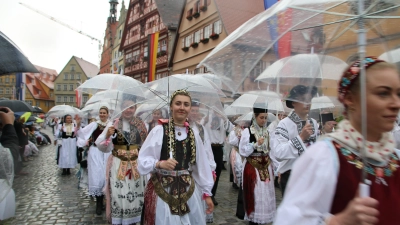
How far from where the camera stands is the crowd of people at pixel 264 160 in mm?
1666

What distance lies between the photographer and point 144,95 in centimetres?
528

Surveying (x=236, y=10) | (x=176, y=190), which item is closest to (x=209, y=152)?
(x=176, y=190)

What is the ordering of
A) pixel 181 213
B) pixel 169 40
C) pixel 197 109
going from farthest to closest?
pixel 169 40, pixel 197 109, pixel 181 213

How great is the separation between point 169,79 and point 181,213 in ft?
6.75

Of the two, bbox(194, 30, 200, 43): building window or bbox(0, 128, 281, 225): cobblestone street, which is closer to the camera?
bbox(0, 128, 281, 225): cobblestone street

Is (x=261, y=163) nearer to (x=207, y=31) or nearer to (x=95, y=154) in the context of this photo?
(x=95, y=154)

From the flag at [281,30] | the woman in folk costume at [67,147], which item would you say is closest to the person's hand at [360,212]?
the flag at [281,30]

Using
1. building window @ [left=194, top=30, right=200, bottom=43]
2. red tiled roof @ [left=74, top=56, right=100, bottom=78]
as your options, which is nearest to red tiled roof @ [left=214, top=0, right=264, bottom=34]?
building window @ [left=194, top=30, right=200, bottom=43]

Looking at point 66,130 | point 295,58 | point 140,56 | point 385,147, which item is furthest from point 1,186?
point 140,56

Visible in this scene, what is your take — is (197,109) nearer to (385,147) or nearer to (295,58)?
(295,58)

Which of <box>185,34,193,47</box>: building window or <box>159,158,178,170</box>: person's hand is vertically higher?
<box>185,34,193,47</box>: building window

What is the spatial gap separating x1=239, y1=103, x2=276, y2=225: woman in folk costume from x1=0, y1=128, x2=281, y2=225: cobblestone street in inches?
36.7

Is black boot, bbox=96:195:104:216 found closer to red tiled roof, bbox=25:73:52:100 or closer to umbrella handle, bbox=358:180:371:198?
umbrella handle, bbox=358:180:371:198

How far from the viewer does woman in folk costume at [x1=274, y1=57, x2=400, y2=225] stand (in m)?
1.65
